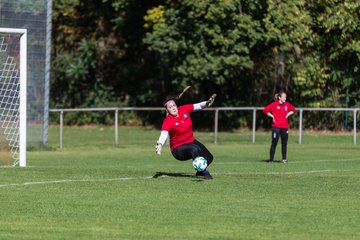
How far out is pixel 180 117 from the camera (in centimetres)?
1853

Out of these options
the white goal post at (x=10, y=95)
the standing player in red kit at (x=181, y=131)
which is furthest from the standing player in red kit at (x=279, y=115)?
the standing player in red kit at (x=181, y=131)

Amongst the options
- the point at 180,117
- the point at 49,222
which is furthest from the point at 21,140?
the point at 49,222

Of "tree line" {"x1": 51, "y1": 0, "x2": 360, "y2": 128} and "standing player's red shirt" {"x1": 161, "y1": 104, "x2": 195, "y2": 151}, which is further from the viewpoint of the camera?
"tree line" {"x1": 51, "y1": 0, "x2": 360, "y2": 128}

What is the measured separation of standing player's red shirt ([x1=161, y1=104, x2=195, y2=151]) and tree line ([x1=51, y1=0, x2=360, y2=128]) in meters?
19.2

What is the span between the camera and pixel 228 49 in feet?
127

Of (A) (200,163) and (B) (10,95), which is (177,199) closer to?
(A) (200,163)

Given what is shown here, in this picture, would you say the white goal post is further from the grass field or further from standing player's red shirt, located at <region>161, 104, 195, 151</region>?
standing player's red shirt, located at <region>161, 104, 195, 151</region>

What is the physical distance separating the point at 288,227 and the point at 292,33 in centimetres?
2637

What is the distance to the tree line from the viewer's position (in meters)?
38.1

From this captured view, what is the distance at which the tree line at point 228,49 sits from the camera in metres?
38.1

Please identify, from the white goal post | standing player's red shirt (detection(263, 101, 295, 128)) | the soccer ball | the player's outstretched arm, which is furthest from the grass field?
standing player's red shirt (detection(263, 101, 295, 128))

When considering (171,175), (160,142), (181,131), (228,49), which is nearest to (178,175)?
(171,175)

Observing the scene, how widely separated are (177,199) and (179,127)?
11.5ft

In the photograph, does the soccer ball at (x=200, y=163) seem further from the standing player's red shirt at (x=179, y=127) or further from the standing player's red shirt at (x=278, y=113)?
the standing player's red shirt at (x=278, y=113)
